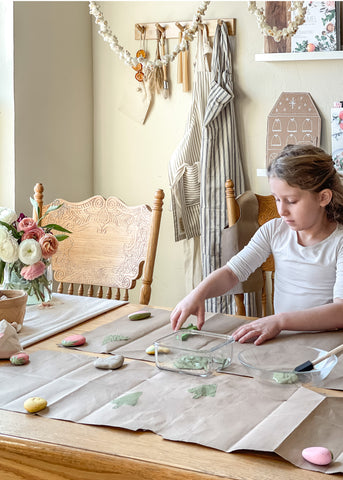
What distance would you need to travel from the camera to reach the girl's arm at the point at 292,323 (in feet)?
4.72

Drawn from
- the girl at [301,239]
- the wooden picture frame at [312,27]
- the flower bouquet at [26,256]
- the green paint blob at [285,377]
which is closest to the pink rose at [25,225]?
the flower bouquet at [26,256]

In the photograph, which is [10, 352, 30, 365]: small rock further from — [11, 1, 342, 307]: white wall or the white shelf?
the white shelf

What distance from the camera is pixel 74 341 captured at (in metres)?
1.41

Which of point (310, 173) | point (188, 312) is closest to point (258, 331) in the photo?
point (188, 312)

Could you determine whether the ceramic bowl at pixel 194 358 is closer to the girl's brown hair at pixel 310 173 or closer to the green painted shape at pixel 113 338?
the green painted shape at pixel 113 338

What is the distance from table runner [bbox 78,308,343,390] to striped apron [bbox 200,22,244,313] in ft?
3.82

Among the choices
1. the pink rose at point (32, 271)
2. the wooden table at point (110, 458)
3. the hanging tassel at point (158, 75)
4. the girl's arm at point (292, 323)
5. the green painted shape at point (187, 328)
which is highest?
the hanging tassel at point (158, 75)

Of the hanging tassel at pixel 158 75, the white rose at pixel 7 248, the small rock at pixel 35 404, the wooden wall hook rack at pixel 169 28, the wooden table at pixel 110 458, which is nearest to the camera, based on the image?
the wooden table at pixel 110 458

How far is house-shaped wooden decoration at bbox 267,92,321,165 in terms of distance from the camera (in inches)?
108

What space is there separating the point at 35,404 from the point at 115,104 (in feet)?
7.43

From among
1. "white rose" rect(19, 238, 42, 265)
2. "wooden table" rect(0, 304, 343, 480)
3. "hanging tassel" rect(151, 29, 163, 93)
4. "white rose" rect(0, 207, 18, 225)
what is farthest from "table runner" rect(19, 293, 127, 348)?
"hanging tassel" rect(151, 29, 163, 93)

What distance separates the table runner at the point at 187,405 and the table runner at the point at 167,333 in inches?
3.4

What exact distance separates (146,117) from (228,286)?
4.75 ft

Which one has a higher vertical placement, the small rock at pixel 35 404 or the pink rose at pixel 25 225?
the pink rose at pixel 25 225
